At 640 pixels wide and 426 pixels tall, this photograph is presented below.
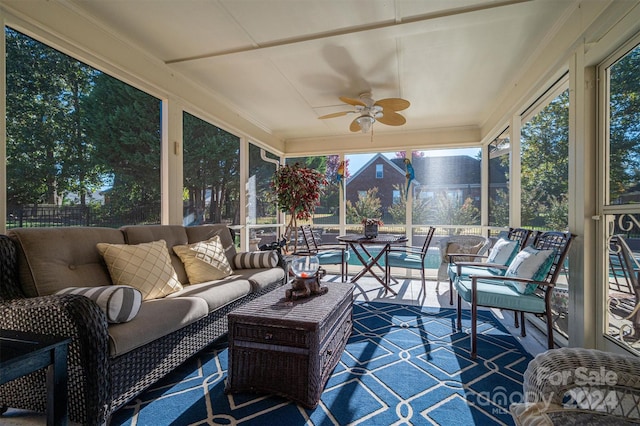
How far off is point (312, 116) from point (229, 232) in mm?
2268

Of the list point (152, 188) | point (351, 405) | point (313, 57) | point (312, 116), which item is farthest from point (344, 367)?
point (312, 116)

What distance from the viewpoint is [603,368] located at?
0.99 m

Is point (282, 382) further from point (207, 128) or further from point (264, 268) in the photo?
point (207, 128)

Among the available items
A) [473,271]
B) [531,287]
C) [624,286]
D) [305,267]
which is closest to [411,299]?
[473,271]

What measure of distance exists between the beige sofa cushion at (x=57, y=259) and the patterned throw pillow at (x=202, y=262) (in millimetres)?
697

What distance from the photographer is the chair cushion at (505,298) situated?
2.25 metres

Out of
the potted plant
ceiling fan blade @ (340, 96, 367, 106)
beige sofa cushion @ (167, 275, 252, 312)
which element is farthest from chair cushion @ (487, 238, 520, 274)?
beige sofa cushion @ (167, 275, 252, 312)

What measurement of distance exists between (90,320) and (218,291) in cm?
101

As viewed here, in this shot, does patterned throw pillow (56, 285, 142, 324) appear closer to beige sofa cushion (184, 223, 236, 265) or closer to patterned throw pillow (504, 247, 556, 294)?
beige sofa cushion (184, 223, 236, 265)

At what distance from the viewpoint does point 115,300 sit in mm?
1586

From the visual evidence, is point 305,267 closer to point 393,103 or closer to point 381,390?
point 381,390

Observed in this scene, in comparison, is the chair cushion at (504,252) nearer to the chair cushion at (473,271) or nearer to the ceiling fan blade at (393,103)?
the chair cushion at (473,271)

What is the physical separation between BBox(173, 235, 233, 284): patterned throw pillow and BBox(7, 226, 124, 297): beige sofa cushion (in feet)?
2.29

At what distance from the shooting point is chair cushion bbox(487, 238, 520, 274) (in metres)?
2.99
